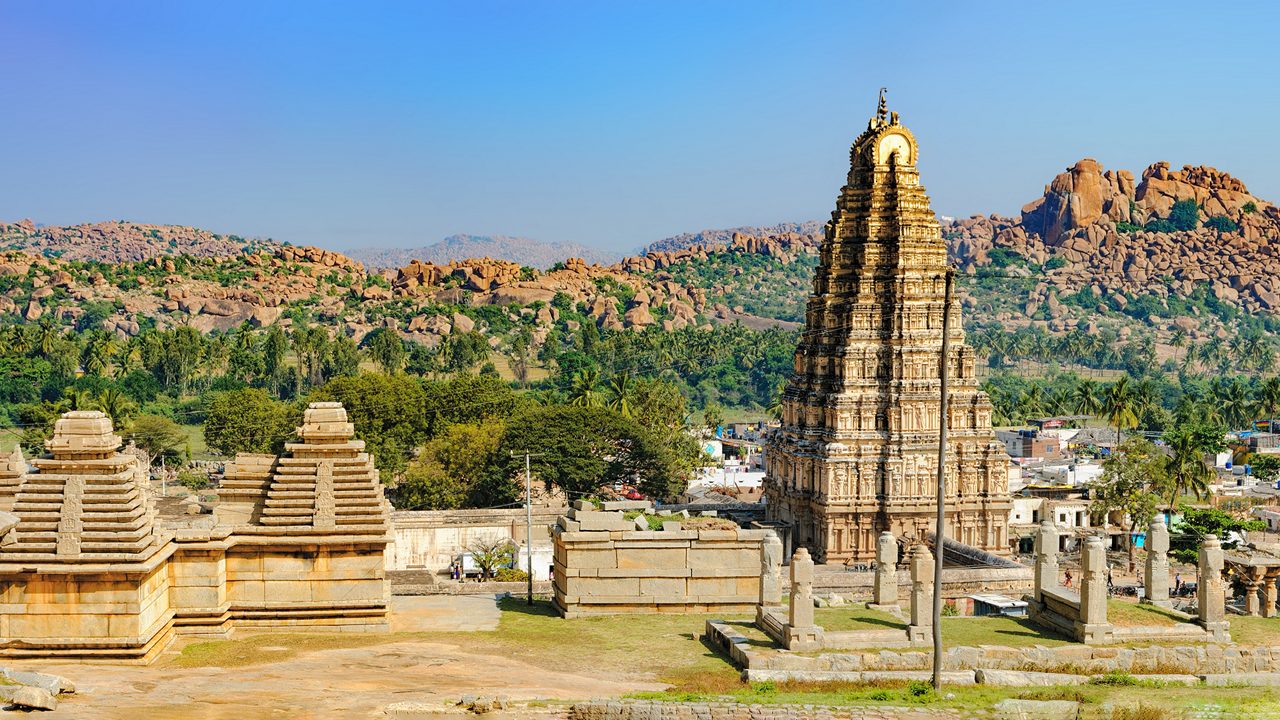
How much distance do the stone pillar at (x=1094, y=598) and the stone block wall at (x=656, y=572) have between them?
5127mm

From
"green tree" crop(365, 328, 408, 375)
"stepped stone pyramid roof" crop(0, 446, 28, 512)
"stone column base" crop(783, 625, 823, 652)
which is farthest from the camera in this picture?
"green tree" crop(365, 328, 408, 375)

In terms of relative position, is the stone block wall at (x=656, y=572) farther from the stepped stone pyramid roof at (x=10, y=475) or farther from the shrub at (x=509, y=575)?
the shrub at (x=509, y=575)

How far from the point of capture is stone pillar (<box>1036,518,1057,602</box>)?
74.4ft

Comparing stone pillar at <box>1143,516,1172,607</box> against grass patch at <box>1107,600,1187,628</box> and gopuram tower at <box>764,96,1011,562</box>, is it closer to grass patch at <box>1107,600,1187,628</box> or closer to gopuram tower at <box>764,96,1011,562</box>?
grass patch at <box>1107,600,1187,628</box>

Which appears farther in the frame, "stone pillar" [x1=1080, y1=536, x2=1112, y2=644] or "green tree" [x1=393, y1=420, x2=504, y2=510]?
"green tree" [x1=393, y1=420, x2=504, y2=510]

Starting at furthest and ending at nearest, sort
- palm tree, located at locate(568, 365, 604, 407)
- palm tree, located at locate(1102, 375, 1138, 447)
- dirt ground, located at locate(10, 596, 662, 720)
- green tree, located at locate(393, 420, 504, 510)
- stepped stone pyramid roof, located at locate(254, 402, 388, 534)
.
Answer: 1. palm tree, located at locate(1102, 375, 1138, 447)
2. palm tree, located at locate(568, 365, 604, 407)
3. green tree, located at locate(393, 420, 504, 510)
4. stepped stone pyramid roof, located at locate(254, 402, 388, 534)
5. dirt ground, located at locate(10, 596, 662, 720)

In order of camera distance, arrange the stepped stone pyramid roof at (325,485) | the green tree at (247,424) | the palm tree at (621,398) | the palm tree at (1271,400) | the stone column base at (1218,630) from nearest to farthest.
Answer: the stepped stone pyramid roof at (325,485), the stone column base at (1218,630), the green tree at (247,424), the palm tree at (621,398), the palm tree at (1271,400)

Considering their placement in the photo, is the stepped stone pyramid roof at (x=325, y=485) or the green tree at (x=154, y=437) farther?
the green tree at (x=154, y=437)

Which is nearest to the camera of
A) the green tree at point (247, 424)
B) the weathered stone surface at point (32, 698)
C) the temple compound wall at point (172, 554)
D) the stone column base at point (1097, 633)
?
the weathered stone surface at point (32, 698)

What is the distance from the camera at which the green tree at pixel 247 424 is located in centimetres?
7062

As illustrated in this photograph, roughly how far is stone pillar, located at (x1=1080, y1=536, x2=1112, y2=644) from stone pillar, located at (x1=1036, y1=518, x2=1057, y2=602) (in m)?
1.63

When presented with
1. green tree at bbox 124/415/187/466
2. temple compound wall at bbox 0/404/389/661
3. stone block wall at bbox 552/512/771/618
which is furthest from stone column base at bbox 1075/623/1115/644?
green tree at bbox 124/415/187/466

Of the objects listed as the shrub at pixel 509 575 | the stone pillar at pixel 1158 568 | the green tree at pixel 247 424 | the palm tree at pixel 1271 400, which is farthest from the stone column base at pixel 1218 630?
the palm tree at pixel 1271 400

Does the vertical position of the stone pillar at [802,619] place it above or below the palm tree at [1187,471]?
above
